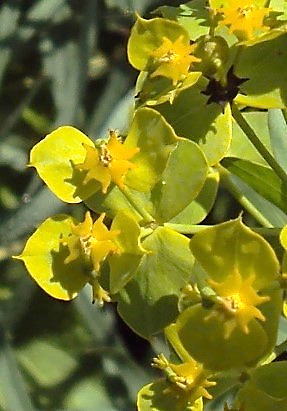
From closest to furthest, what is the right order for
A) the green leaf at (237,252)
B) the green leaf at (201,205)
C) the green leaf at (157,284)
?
the green leaf at (237,252) → the green leaf at (157,284) → the green leaf at (201,205)

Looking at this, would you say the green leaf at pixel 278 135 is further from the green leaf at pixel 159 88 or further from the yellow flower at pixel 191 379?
the yellow flower at pixel 191 379

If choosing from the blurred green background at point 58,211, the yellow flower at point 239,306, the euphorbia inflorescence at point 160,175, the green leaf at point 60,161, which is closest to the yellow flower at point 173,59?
the euphorbia inflorescence at point 160,175

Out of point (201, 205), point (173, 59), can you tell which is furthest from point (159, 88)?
point (201, 205)

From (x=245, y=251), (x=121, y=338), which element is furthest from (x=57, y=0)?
(x=245, y=251)

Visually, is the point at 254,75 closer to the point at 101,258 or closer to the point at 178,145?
the point at 178,145

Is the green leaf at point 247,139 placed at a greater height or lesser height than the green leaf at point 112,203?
lesser

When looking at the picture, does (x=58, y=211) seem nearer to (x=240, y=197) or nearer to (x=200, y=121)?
(x=240, y=197)
